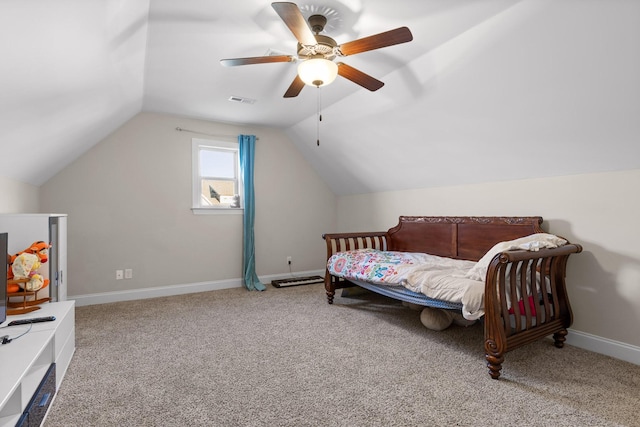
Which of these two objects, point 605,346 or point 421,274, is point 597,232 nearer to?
point 605,346

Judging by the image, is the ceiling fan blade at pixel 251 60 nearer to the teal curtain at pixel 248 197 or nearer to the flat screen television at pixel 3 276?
the flat screen television at pixel 3 276

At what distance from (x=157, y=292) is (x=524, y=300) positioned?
365 centimetres

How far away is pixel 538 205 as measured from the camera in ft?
9.01

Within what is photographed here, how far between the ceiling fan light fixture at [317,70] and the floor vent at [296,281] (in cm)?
287

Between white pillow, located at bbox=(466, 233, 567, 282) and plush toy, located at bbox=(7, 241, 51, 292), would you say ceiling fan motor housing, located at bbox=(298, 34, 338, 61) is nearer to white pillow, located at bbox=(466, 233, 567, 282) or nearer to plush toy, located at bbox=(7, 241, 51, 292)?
white pillow, located at bbox=(466, 233, 567, 282)

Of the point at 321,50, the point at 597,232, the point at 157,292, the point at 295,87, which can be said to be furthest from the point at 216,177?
the point at 597,232

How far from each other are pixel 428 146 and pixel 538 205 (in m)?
1.08

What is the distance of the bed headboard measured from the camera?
284cm

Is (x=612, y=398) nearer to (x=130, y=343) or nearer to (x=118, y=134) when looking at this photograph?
(x=130, y=343)

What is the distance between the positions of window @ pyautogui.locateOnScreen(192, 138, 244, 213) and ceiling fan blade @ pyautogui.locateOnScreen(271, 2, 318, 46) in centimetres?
267

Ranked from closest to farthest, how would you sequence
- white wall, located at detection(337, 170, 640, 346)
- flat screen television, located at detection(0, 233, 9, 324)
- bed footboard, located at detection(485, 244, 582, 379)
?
flat screen television, located at detection(0, 233, 9, 324), bed footboard, located at detection(485, 244, 582, 379), white wall, located at detection(337, 170, 640, 346)

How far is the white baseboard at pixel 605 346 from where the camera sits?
86.0 inches

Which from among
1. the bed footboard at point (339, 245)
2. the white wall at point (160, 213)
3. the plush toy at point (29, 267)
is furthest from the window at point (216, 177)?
the plush toy at point (29, 267)

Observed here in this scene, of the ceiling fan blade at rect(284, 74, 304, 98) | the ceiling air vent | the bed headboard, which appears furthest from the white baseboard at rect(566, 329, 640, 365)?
the ceiling air vent
